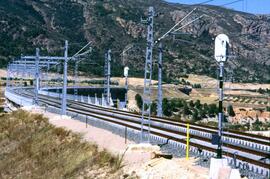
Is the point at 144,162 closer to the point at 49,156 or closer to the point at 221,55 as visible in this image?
the point at 221,55

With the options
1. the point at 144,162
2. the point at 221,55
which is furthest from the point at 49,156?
the point at 221,55

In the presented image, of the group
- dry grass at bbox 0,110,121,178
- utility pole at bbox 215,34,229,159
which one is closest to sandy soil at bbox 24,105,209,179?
dry grass at bbox 0,110,121,178

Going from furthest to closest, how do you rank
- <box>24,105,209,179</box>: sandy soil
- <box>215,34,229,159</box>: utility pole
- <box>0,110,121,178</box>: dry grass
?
<box>0,110,121,178</box>: dry grass
<box>24,105,209,179</box>: sandy soil
<box>215,34,229,159</box>: utility pole

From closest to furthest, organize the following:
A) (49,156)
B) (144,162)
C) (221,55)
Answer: (221,55), (144,162), (49,156)

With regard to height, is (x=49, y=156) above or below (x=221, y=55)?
below

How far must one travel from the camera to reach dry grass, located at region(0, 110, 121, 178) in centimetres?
2567

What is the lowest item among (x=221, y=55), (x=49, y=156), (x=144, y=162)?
(x=49, y=156)

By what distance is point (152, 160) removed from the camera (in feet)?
78.2

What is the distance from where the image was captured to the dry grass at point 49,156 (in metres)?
25.7

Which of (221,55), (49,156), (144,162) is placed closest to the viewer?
(221,55)

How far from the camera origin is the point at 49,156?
3095cm

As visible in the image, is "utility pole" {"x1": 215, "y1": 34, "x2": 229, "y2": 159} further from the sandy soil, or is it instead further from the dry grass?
the dry grass

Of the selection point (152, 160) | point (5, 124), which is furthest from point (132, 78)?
point (152, 160)

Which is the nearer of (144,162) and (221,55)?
(221,55)
